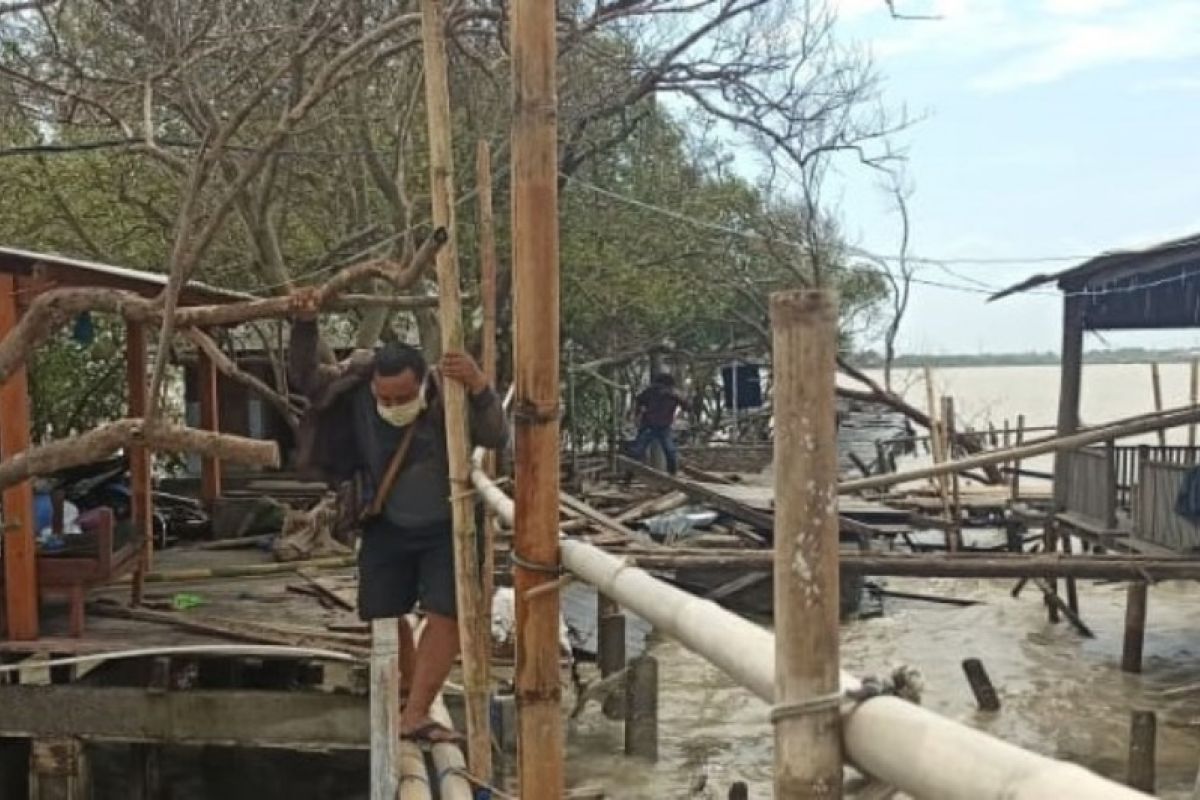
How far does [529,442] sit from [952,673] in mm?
10682

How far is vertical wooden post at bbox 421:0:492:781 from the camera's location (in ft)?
12.4

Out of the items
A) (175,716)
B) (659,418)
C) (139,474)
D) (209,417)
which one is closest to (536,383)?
(175,716)

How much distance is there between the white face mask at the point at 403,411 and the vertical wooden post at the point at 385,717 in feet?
2.39

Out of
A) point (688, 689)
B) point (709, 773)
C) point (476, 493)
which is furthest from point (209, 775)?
point (476, 493)

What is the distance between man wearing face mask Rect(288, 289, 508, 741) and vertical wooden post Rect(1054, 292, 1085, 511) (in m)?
10.9

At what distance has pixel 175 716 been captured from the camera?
298 inches

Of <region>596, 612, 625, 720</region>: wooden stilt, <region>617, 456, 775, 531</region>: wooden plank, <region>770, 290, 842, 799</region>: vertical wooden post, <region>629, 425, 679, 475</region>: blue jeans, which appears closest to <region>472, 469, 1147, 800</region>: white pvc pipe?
<region>770, 290, 842, 799</region>: vertical wooden post

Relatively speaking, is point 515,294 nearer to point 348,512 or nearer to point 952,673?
point 348,512

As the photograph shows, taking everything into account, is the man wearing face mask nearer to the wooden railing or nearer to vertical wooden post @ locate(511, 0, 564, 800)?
vertical wooden post @ locate(511, 0, 564, 800)

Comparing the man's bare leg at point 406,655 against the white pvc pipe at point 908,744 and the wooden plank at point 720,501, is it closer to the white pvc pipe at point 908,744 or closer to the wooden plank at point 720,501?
the white pvc pipe at point 908,744

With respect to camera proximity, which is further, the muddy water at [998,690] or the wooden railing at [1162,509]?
the wooden railing at [1162,509]

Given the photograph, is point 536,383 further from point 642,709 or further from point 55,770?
point 642,709

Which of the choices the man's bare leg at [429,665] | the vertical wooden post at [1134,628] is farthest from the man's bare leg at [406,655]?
the vertical wooden post at [1134,628]

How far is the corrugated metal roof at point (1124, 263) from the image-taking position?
12.1m
